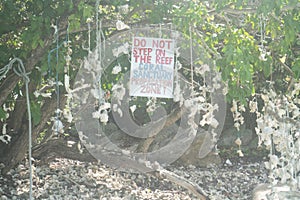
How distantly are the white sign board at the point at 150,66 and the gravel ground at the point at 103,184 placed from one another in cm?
111

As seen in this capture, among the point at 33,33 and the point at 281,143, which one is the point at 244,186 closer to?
the point at 281,143

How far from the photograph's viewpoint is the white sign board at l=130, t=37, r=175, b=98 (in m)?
2.49

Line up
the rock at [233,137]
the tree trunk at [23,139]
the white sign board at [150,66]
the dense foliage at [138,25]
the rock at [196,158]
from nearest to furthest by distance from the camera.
Result: the dense foliage at [138,25] < the white sign board at [150,66] < the tree trunk at [23,139] < the rock at [196,158] < the rock at [233,137]

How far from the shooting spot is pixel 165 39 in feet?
8.35

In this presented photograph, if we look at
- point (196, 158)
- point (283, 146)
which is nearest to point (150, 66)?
point (283, 146)

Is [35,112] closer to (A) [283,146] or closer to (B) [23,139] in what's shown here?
(B) [23,139]

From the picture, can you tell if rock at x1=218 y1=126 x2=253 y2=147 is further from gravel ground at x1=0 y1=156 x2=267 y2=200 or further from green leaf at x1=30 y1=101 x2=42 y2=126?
green leaf at x1=30 y1=101 x2=42 y2=126

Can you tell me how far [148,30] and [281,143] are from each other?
835 millimetres

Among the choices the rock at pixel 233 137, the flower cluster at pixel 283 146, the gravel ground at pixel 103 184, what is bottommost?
the gravel ground at pixel 103 184

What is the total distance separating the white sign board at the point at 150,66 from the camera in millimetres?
2490

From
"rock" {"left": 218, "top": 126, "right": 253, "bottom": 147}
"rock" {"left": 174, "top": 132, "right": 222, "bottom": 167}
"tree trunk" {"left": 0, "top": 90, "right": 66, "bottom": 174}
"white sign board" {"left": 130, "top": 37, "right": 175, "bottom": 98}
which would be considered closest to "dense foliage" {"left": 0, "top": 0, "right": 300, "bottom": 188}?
"white sign board" {"left": 130, "top": 37, "right": 175, "bottom": 98}

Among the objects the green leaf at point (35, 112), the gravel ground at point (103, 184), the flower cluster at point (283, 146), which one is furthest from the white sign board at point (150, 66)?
the gravel ground at point (103, 184)

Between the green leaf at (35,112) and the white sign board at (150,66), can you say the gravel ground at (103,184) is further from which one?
the white sign board at (150,66)

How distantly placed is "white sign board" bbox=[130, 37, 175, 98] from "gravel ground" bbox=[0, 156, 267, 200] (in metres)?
1.11
